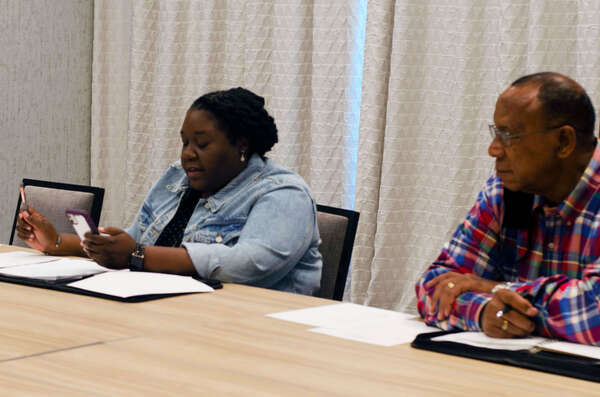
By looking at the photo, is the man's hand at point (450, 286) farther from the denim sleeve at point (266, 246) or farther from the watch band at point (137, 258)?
the watch band at point (137, 258)

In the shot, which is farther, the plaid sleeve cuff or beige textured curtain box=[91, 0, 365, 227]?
beige textured curtain box=[91, 0, 365, 227]

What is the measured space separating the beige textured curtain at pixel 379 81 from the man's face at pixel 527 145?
1428 millimetres

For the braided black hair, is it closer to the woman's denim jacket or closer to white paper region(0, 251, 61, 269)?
the woman's denim jacket

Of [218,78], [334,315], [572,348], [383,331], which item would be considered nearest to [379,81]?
[218,78]

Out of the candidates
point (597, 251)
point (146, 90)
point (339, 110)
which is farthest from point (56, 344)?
point (146, 90)

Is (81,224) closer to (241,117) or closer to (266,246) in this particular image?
Answer: (266,246)

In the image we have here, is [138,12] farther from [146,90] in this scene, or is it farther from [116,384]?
[116,384]

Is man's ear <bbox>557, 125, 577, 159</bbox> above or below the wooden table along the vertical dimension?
above

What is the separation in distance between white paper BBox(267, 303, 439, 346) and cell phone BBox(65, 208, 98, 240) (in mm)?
581

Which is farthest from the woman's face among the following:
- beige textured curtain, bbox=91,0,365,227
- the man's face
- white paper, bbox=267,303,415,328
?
beige textured curtain, bbox=91,0,365,227

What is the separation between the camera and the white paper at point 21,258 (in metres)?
2.13

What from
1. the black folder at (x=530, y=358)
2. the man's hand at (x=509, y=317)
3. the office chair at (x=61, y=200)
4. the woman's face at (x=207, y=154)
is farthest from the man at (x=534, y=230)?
the office chair at (x=61, y=200)

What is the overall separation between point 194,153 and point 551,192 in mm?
1050

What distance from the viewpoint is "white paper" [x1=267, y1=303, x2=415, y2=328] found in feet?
5.22
